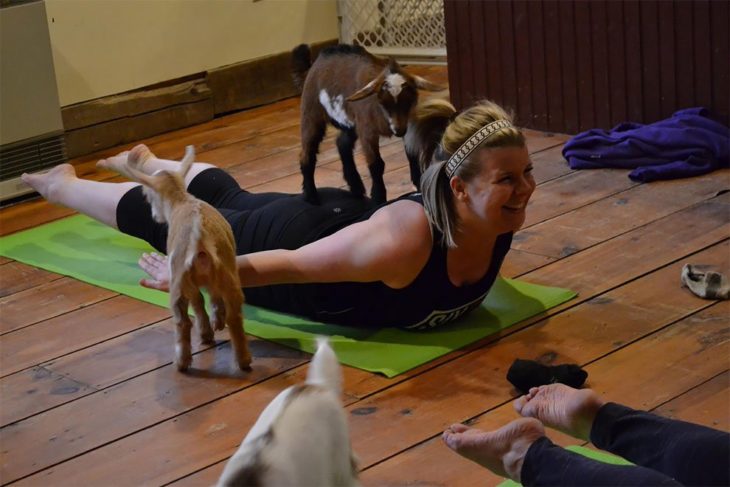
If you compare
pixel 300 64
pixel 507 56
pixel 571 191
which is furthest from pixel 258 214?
pixel 507 56

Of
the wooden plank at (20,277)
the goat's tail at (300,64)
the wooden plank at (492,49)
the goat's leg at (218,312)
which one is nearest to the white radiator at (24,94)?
the wooden plank at (20,277)

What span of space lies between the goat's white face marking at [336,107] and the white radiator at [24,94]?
5.72 ft

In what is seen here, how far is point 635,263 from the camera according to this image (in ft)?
10.0

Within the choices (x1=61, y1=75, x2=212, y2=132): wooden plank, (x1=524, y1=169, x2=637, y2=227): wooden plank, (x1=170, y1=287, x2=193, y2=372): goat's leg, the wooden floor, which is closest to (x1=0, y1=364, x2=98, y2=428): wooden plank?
the wooden floor

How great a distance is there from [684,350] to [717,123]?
1665 millimetres

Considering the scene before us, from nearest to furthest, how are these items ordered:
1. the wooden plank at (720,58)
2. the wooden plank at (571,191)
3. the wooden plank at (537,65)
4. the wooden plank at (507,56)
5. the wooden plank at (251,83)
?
the wooden plank at (571,191)
the wooden plank at (720,58)
the wooden plank at (537,65)
the wooden plank at (507,56)
the wooden plank at (251,83)

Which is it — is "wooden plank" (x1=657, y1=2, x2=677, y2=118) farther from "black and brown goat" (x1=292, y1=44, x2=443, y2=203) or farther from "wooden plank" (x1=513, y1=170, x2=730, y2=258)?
"black and brown goat" (x1=292, y1=44, x2=443, y2=203)

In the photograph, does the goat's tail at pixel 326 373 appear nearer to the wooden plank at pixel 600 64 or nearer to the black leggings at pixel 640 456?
the black leggings at pixel 640 456

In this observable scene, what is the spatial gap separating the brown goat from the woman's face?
1.85 feet

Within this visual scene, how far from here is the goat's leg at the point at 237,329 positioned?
2518 millimetres

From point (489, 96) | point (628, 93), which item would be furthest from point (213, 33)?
point (628, 93)

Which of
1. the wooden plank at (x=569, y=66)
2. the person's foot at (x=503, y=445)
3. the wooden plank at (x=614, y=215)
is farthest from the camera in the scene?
the wooden plank at (x=569, y=66)

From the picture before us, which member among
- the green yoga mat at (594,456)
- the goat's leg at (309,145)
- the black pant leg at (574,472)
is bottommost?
the green yoga mat at (594,456)

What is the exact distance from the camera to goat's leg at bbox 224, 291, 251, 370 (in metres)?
2.52
